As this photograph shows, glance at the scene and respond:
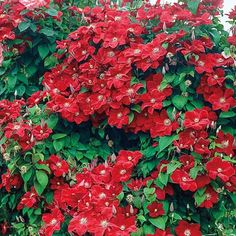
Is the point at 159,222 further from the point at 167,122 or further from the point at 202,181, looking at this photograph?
the point at 167,122

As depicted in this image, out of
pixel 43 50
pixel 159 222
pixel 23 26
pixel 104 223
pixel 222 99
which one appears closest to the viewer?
pixel 104 223

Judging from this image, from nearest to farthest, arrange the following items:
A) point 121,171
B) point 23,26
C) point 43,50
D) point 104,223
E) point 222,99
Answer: point 104,223 → point 121,171 → point 222,99 → point 23,26 → point 43,50

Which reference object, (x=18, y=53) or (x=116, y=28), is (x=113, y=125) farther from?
(x=18, y=53)

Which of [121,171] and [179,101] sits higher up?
[179,101]

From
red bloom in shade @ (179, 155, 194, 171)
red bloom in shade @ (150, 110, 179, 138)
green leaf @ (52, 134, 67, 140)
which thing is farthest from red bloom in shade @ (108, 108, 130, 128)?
red bloom in shade @ (179, 155, 194, 171)

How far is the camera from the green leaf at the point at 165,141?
249 centimetres

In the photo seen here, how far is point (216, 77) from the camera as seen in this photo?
2.65 m

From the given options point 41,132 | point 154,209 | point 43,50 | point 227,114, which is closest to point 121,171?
point 154,209

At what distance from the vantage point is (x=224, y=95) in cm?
264

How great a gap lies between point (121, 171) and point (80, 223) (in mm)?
329

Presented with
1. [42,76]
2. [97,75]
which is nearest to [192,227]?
[97,75]

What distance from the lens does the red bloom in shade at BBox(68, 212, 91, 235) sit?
2283mm

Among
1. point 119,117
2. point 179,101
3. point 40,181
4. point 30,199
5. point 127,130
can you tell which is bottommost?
point 30,199

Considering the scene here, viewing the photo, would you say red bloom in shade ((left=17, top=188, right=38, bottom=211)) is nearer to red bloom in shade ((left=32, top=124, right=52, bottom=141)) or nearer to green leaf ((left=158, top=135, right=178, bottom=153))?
red bloom in shade ((left=32, top=124, right=52, bottom=141))
